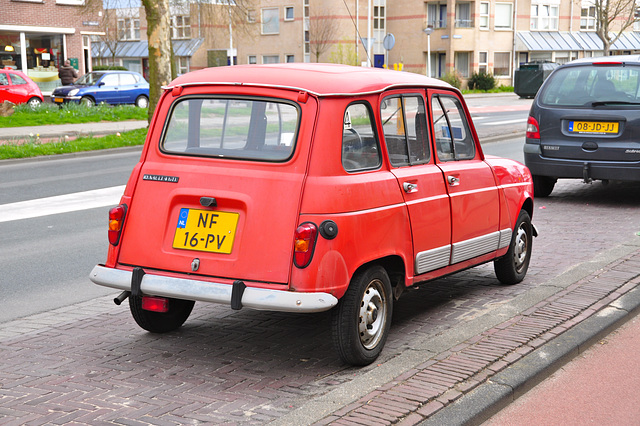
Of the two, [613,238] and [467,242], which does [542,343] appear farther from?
[613,238]

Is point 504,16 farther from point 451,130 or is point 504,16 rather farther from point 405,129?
point 405,129

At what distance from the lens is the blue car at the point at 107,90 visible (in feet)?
111

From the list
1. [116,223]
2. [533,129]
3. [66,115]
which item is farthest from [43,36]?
[116,223]

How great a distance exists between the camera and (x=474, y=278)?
7312mm

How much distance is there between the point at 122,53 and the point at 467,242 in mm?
77233

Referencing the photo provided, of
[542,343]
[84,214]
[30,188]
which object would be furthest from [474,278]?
[30,188]

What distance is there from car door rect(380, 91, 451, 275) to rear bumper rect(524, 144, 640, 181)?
5.77 meters

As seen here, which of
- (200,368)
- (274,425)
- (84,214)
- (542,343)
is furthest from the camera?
(84,214)

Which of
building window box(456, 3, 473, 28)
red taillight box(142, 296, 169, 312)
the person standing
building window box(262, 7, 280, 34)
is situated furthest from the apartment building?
red taillight box(142, 296, 169, 312)

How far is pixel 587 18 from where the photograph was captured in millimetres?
74500

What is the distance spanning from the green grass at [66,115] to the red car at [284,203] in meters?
20.9

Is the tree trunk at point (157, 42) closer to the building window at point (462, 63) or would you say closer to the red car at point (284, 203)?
the red car at point (284, 203)

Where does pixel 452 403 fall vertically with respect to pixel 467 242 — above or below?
below

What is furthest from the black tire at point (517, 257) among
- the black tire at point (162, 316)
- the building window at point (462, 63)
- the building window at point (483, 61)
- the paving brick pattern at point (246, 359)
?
the building window at point (483, 61)
